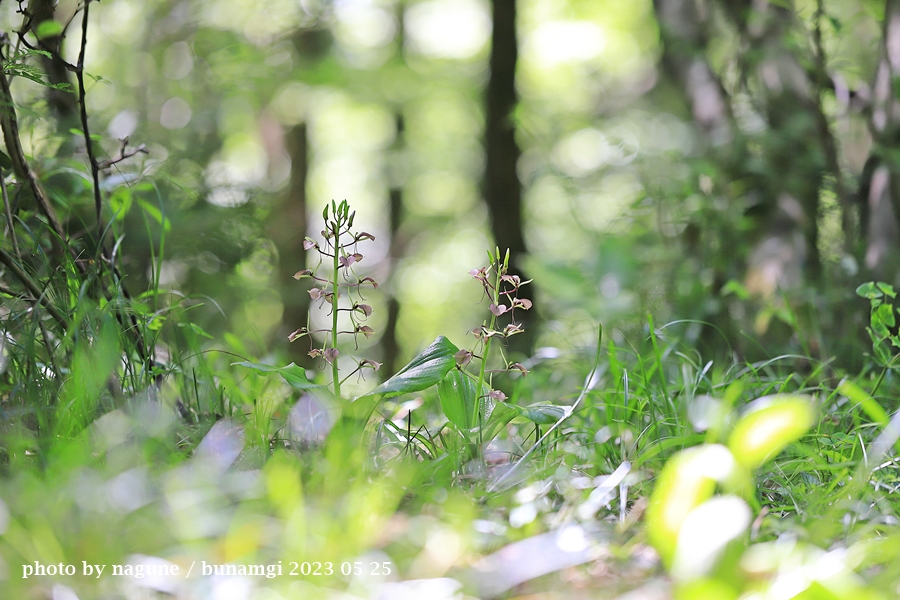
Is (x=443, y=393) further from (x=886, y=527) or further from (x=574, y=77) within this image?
(x=574, y=77)

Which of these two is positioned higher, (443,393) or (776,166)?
(776,166)

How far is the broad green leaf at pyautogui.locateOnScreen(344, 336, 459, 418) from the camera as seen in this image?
1169 millimetres

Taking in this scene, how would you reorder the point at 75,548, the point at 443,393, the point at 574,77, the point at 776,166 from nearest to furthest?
the point at 75,548 → the point at 443,393 → the point at 776,166 → the point at 574,77

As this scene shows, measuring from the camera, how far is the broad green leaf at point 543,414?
47.2 inches

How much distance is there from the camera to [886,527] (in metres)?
0.98

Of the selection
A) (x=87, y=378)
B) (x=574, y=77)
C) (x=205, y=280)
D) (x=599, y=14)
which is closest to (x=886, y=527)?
(x=87, y=378)

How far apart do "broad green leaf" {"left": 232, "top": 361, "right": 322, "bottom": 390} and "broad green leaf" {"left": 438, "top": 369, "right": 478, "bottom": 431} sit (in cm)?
26

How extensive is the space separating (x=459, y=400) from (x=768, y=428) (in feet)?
2.12

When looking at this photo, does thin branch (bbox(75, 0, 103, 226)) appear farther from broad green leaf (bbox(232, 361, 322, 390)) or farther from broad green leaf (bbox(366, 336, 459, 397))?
broad green leaf (bbox(366, 336, 459, 397))

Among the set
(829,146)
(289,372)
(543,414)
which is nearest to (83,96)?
(289,372)

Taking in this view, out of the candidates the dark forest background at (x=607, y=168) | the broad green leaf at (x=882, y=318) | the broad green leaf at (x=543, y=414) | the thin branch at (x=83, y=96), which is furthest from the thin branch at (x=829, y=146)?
the thin branch at (x=83, y=96)

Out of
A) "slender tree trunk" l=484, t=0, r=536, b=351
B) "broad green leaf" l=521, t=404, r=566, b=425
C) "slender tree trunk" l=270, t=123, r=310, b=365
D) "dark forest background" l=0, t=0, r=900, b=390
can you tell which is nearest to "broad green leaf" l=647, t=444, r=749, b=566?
"broad green leaf" l=521, t=404, r=566, b=425

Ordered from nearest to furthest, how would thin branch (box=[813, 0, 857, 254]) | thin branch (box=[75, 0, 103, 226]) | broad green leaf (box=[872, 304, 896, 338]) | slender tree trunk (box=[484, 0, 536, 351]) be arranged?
1. thin branch (box=[75, 0, 103, 226])
2. broad green leaf (box=[872, 304, 896, 338])
3. thin branch (box=[813, 0, 857, 254])
4. slender tree trunk (box=[484, 0, 536, 351])

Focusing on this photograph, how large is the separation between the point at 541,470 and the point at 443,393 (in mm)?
256
